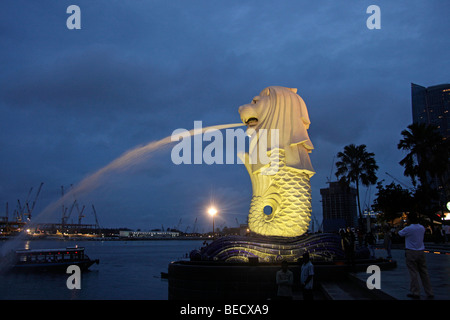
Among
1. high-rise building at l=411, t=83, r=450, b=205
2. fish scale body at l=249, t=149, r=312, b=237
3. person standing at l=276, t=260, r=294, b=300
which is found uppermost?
high-rise building at l=411, t=83, r=450, b=205

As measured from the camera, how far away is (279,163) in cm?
1488

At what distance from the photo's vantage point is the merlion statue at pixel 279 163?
1437cm

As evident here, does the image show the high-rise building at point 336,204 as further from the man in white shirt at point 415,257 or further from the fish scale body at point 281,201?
the man in white shirt at point 415,257

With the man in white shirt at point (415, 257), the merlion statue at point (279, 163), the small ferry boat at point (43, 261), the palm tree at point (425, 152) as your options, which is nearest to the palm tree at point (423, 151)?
the palm tree at point (425, 152)

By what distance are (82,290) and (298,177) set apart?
61.7 ft

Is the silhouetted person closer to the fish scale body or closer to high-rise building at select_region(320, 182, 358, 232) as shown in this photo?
the fish scale body

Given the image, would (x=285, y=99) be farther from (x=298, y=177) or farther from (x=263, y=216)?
(x=263, y=216)

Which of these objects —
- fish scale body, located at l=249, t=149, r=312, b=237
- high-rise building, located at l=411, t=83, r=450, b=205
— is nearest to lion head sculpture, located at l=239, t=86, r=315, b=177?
fish scale body, located at l=249, t=149, r=312, b=237

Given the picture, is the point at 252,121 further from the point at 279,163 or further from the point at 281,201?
the point at 281,201

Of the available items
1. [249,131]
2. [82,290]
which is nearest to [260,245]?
[249,131]

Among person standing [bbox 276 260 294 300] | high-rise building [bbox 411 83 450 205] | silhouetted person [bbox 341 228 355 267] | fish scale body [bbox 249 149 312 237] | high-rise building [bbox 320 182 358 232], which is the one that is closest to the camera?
person standing [bbox 276 260 294 300]

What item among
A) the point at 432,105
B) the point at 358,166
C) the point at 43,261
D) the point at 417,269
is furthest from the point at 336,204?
the point at 417,269

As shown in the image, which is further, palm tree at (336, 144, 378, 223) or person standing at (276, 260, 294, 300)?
palm tree at (336, 144, 378, 223)

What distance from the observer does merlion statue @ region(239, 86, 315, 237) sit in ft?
47.1
